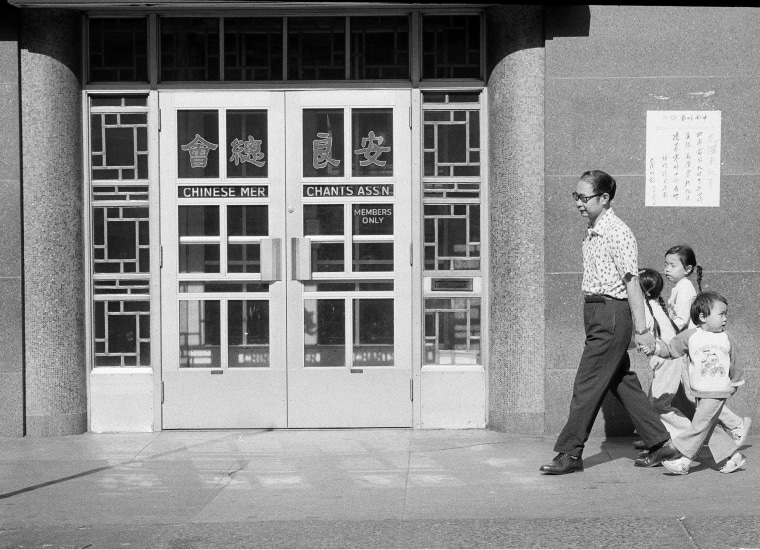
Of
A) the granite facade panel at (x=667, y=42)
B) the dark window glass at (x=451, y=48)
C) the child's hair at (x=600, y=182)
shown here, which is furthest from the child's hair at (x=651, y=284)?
the dark window glass at (x=451, y=48)

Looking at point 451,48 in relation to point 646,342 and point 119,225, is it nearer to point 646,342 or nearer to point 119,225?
point 119,225

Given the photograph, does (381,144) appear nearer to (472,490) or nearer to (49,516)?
(472,490)

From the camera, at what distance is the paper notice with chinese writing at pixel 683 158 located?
8.52 metres

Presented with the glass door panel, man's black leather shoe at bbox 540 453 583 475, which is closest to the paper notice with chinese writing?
man's black leather shoe at bbox 540 453 583 475

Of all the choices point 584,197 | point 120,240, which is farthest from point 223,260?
point 584,197

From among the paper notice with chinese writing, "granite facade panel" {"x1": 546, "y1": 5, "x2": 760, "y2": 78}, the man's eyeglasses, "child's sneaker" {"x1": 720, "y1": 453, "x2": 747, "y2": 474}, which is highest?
"granite facade panel" {"x1": 546, "y1": 5, "x2": 760, "y2": 78}

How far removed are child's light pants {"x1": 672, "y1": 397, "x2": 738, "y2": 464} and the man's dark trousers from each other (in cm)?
14

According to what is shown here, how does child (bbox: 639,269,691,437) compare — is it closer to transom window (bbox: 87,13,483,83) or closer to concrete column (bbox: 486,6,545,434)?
concrete column (bbox: 486,6,545,434)

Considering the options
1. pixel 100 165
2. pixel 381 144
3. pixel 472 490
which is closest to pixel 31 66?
pixel 100 165

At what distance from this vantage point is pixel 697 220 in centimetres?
855

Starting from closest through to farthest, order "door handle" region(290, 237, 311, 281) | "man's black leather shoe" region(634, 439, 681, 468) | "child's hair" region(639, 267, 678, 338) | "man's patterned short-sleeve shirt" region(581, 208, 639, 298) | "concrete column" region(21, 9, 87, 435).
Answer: "man's patterned short-sleeve shirt" region(581, 208, 639, 298) < "man's black leather shoe" region(634, 439, 681, 468) < "child's hair" region(639, 267, 678, 338) < "concrete column" region(21, 9, 87, 435) < "door handle" region(290, 237, 311, 281)

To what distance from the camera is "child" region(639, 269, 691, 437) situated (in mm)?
7809

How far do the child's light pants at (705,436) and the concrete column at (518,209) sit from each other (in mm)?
1571

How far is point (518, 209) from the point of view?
8.62m
